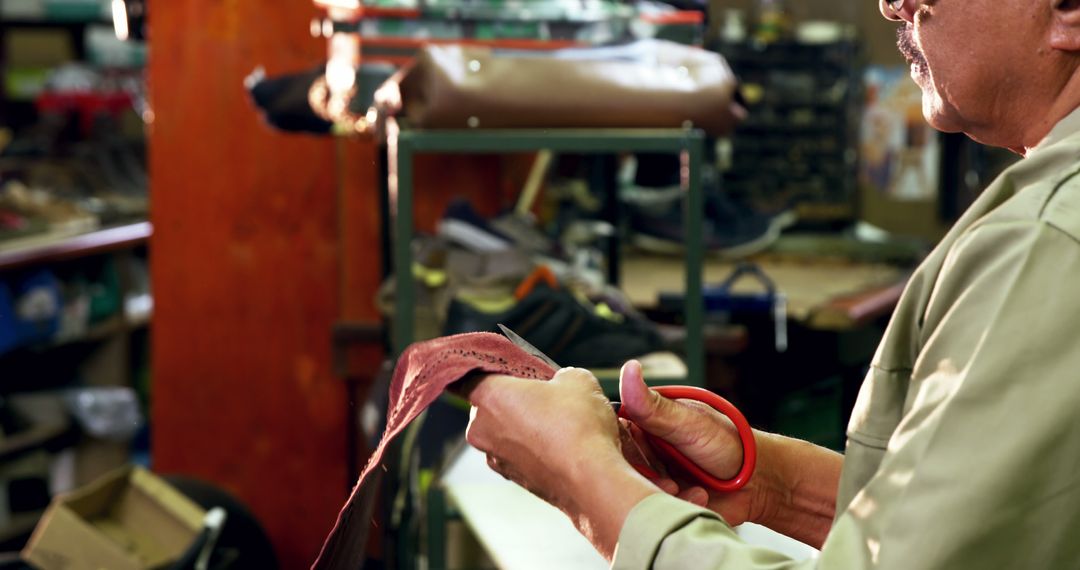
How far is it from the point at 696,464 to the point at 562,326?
54.5 inches

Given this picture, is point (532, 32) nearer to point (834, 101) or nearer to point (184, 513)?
point (184, 513)

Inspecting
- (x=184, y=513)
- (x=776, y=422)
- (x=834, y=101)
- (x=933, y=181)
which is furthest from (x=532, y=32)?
(x=933, y=181)

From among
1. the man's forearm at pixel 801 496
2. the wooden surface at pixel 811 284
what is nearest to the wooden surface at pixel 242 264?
the wooden surface at pixel 811 284

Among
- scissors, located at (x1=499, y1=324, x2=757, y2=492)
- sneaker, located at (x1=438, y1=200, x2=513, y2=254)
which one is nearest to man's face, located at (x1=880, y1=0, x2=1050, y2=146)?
scissors, located at (x1=499, y1=324, x2=757, y2=492)

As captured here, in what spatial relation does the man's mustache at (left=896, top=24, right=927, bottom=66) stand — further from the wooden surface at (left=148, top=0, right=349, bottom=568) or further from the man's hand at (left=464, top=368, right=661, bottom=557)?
the wooden surface at (left=148, top=0, right=349, bottom=568)

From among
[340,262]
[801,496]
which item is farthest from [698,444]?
[340,262]

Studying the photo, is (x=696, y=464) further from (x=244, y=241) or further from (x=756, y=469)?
(x=244, y=241)

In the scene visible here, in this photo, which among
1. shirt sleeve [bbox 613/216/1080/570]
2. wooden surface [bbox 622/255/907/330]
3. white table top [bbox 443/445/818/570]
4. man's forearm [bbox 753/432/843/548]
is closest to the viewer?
shirt sleeve [bbox 613/216/1080/570]

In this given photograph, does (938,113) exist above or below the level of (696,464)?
above

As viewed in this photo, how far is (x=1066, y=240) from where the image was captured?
0.92 meters

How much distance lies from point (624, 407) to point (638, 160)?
114 inches

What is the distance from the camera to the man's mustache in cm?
119

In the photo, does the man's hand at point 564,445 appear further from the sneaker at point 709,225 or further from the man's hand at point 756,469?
the sneaker at point 709,225

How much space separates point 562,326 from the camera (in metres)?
2.71
